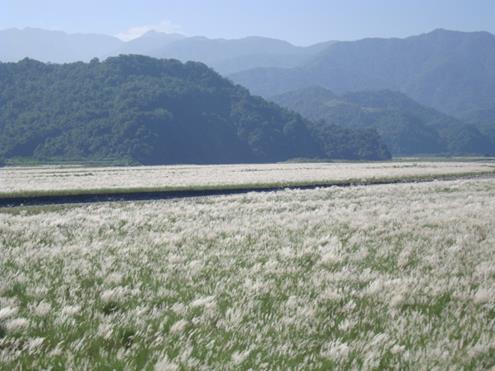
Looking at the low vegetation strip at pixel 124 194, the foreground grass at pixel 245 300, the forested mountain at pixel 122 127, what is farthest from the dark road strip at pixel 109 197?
the forested mountain at pixel 122 127

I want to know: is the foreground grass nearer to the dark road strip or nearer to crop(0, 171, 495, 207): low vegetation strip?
the dark road strip

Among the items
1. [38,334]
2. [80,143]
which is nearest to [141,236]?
[38,334]

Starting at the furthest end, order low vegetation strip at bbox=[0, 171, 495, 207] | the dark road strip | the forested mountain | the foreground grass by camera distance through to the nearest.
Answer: the forested mountain → low vegetation strip at bbox=[0, 171, 495, 207] → the dark road strip → the foreground grass

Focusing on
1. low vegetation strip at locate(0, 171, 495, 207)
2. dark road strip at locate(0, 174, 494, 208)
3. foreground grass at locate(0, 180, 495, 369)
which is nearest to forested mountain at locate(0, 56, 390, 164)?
low vegetation strip at locate(0, 171, 495, 207)

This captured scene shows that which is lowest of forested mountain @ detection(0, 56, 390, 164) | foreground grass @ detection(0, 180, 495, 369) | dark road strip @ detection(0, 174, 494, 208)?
dark road strip @ detection(0, 174, 494, 208)

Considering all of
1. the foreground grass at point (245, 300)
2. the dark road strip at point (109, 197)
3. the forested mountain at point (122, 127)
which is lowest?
the dark road strip at point (109, 197)

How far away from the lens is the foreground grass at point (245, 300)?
216 inches

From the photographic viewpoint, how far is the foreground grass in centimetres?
549

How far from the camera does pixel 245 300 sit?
7.66 metres

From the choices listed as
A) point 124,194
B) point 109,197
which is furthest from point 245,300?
point 124,194

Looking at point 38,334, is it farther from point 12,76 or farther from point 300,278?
point 12,76

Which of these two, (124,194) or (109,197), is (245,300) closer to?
(109,197)

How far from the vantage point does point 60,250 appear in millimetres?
11508

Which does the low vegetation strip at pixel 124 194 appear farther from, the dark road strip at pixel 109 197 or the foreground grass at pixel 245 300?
the foreground grass at pixel 245 300
